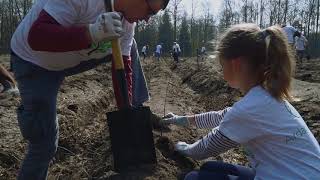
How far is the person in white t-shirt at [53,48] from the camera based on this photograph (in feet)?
9.04

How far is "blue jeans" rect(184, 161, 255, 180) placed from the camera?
9.25 ft

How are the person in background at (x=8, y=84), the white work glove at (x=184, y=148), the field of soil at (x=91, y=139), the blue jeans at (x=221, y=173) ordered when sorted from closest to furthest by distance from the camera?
the blue jeans at (x=221, y=173), the white work glove at (x=184, y=148), the field of soil at (x=91, y=139), the person in background at (x=8, y=84)

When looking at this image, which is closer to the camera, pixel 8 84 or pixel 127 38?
pixel 127 38

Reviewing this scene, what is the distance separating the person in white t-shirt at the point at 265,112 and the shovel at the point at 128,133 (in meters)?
0.84

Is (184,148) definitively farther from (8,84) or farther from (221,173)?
(8,84)

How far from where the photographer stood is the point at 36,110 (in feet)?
10.6

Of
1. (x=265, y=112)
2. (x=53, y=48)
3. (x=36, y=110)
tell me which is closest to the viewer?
(x=265, y=112)

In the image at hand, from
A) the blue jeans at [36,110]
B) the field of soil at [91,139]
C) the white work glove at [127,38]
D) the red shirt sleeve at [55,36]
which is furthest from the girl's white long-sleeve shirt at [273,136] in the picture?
the blue jeans at [36,110]

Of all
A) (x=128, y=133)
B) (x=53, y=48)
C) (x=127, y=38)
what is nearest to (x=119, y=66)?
(x=127, y=38)

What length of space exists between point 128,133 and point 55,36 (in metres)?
1.05

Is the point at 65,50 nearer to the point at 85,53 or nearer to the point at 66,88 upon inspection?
the point at 85,53

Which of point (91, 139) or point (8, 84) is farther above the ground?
point (8, 84)

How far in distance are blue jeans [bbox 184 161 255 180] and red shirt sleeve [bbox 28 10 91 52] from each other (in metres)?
0.97

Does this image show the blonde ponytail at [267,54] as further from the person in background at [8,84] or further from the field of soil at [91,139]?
the person in background at [8,84]
